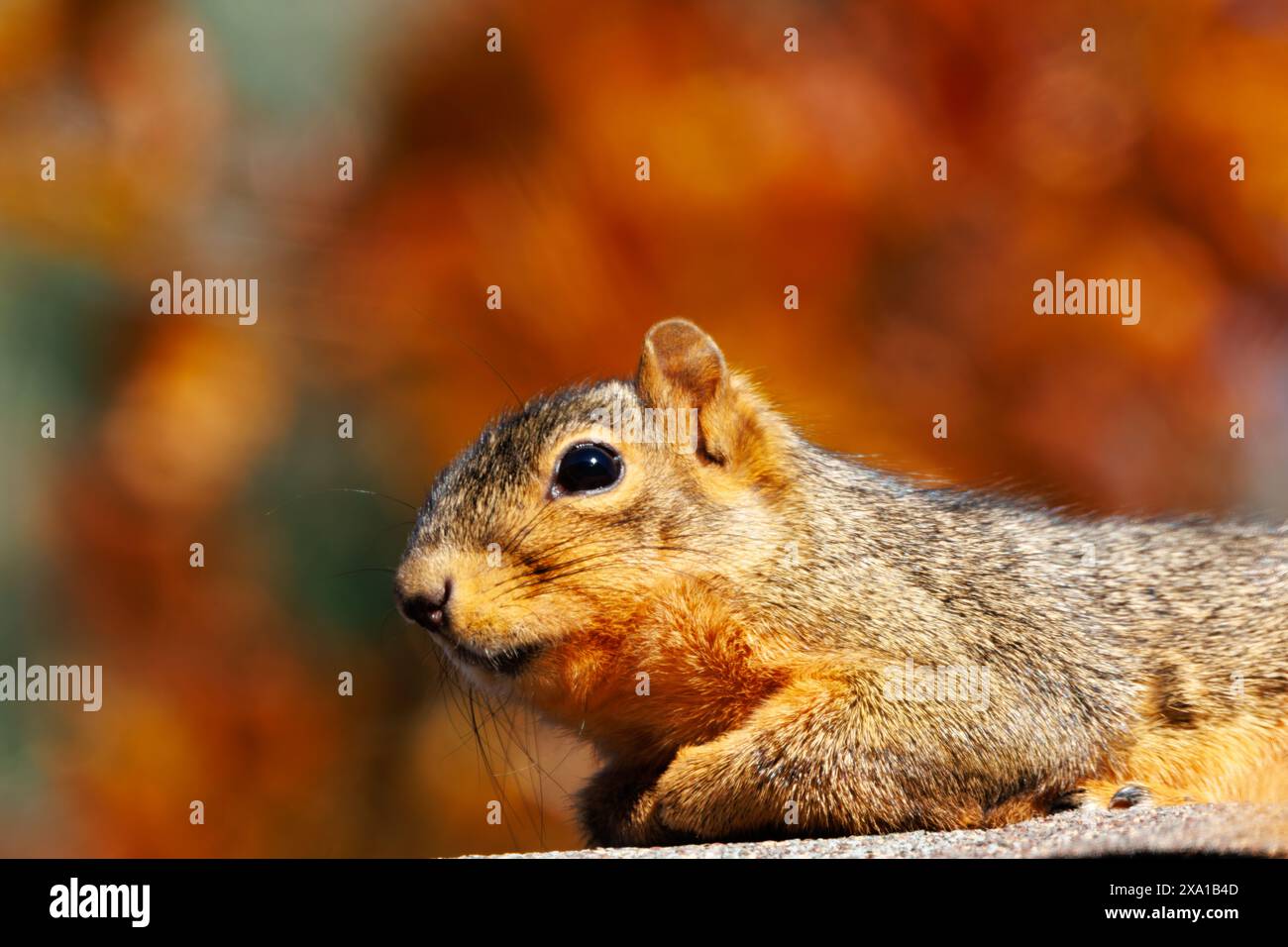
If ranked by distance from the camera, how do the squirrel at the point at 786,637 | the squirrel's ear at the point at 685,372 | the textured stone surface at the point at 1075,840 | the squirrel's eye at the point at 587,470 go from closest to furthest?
the textured stone surface at the point at 1075,840, the squirrel at the point at 786,637, the squirrel's eye at the point at 587,470, the squirrel's ear at the point at 685,372

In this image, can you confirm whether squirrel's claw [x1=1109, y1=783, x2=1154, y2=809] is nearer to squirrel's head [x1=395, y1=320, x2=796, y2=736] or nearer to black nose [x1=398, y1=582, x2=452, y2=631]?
squirrel's head [x1=395, y1=320, x2=796, y2=736]

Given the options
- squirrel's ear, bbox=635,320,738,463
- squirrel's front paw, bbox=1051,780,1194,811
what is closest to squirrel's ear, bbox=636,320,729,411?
squirrel's ear, bbox=635,320,738,463

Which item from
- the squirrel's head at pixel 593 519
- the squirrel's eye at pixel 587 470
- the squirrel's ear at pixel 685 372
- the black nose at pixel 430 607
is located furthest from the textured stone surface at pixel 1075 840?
the squirrel's ear at pixel 685 372

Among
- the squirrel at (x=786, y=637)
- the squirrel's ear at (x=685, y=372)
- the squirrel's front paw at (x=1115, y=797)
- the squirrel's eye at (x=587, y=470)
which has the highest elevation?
the squirrel's ear at (x=685, y=372)

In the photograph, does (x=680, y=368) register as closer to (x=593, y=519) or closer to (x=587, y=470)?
(x=587, y=470)

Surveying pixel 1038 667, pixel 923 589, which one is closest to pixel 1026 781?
pixel 1038 667

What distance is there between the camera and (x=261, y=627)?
9539mm

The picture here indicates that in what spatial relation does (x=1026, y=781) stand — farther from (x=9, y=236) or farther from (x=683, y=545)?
(x=9, y=236)

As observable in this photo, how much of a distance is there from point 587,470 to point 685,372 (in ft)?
1.75

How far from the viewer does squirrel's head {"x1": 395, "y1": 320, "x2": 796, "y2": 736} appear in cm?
405

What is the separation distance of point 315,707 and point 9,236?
11.5 feet

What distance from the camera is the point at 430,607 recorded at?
4.04 meters

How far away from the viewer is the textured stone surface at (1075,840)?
3.18 meters

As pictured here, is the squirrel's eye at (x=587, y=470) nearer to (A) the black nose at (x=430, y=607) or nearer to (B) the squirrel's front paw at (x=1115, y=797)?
(A) the black nose at (x=430, y=607)
